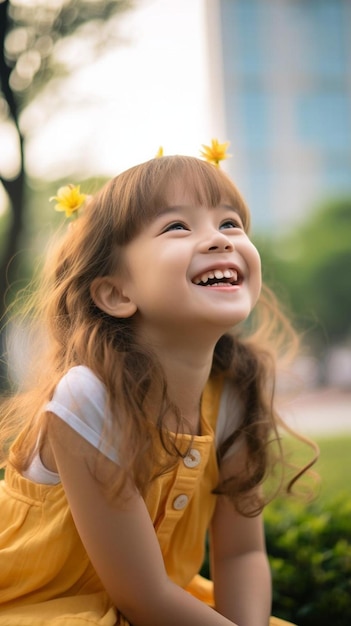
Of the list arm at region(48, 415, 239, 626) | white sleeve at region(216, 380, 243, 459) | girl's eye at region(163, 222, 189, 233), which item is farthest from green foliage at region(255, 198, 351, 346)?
arm at region(48, 415, 239, 626)

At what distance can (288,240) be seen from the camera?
2341 cm

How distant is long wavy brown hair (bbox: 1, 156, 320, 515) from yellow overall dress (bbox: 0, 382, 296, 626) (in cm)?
7

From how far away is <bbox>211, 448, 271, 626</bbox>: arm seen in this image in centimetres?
181

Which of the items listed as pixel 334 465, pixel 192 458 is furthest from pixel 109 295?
pixel 334 465

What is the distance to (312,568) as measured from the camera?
2.20m

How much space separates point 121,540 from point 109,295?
1.63 feet

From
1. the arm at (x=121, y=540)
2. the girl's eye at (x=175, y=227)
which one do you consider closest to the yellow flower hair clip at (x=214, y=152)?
the girl's eye at (x=175, y=227)

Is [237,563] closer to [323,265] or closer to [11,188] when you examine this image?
[11,188]

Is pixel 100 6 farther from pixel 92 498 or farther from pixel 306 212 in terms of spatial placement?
pixel 306 212

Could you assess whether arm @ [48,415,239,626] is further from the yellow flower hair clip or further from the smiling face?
the yellow flower hair clip

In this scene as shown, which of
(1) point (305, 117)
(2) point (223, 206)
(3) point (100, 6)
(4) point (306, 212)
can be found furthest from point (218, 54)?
(2) point (223, 206)

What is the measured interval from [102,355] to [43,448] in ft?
0.79

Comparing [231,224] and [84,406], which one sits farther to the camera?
[231,224]

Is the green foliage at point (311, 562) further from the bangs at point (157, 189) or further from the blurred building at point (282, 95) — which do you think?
the blurred building at point (282, 95)
